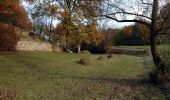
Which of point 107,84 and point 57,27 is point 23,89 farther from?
point 57,27

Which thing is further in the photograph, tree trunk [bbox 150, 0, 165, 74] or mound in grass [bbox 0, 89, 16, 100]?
tree trunk [bbox 150, 0, 165, 74]

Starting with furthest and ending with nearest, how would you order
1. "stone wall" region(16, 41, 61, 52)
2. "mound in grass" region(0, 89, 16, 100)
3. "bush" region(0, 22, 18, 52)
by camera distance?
"stone wall" region(16, 41, 61, 52) → "bush" region(0, 22, 18, 52) → "mound in grass" region(0, 89, 16, 100)

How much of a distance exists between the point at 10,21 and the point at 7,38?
14.6ft

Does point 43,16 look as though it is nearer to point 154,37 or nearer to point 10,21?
point 10,21

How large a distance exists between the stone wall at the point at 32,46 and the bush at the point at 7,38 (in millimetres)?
2605

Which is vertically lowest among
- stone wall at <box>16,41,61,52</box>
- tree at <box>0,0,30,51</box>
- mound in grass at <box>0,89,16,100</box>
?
mound in grass at <box>0,89,16,100</box>

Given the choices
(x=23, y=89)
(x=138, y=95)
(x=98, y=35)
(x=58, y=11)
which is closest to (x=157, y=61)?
(x=138, y=95)

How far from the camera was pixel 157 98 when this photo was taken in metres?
17.8

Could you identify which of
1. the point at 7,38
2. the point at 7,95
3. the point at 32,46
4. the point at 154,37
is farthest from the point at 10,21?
the point at 7,95

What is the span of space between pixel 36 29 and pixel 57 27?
10.1 feet

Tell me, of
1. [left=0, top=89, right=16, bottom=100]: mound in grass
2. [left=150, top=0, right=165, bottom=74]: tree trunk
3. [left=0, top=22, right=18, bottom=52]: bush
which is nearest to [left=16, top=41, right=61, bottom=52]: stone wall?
[left=0, top=22, right=18, bottom=52]: bush

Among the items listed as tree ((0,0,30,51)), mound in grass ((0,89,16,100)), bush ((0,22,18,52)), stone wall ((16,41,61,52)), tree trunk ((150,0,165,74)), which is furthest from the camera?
stone wall ((16,41,61,52))

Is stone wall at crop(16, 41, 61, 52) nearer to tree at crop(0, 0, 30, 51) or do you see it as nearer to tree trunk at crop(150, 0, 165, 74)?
tree at crop(0, 0, 30, 51)

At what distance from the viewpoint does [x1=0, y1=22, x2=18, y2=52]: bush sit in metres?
37.7
